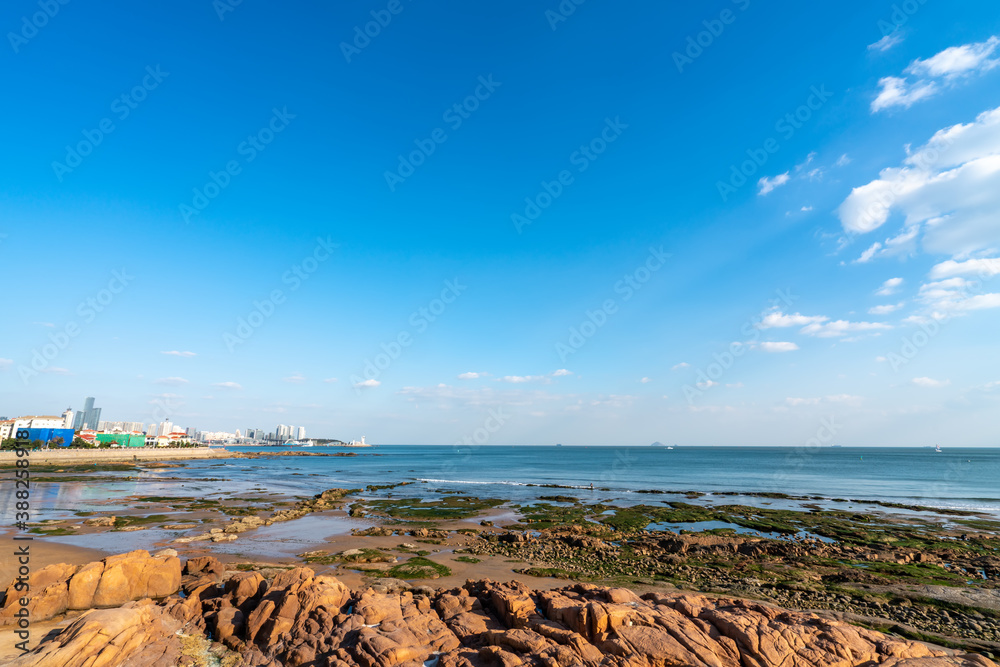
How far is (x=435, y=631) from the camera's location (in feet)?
37.9

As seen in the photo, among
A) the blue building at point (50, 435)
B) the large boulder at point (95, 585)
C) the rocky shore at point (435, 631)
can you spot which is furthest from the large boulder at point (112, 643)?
the blue building at point (50, 435)

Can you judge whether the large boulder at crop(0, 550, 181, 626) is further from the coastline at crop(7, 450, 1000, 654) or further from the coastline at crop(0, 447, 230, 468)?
the coastline at crop(0, 447, 230, 468)

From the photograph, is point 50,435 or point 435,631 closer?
point 435,631

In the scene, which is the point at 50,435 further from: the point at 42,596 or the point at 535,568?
the point at 535,568

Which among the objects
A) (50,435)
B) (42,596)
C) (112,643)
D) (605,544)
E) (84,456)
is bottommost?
(84,456)

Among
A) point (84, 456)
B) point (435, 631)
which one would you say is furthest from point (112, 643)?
point (84, 456)

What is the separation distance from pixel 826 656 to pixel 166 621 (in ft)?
58.1

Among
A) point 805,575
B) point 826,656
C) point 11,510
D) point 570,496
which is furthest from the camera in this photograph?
point 570,496

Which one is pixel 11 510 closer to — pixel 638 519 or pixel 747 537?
pixel 638 519

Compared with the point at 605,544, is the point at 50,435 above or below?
above

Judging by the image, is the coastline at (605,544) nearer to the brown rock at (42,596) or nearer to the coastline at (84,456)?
the brown rock at (42,596)

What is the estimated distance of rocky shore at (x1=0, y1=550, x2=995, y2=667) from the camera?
10023 millimetres

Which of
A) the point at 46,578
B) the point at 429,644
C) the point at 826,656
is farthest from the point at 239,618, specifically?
the point at 826,656

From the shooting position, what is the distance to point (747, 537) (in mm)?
28016
